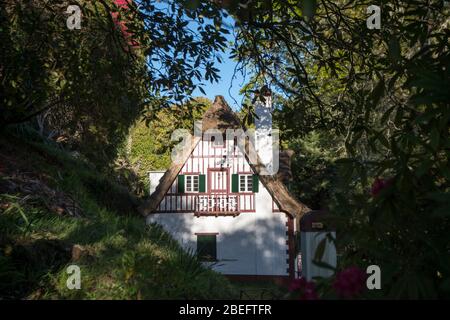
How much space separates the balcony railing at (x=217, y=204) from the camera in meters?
19.7

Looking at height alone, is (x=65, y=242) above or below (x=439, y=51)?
below

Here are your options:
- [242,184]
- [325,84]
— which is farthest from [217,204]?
[325,84]

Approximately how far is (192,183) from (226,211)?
181cm

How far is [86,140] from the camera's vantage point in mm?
13984

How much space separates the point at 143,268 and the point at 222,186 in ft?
51.2

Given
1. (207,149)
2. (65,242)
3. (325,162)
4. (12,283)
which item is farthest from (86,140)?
(325,162)

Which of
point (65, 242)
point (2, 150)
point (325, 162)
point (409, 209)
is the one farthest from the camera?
point (325, 162)

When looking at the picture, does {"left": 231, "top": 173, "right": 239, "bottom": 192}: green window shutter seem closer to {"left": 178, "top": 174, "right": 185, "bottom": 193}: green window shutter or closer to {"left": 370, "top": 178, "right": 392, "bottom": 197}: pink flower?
{"left": 178, "top": 174, "right": 185, "bottom": 193}: green window shutter

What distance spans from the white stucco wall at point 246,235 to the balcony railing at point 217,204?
304 millimetres

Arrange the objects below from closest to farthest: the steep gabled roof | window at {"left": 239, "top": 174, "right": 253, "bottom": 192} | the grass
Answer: the grass
the steep gabled roof
window at {"left": 239, "top": 174, "right": 253, "bottom": 192}

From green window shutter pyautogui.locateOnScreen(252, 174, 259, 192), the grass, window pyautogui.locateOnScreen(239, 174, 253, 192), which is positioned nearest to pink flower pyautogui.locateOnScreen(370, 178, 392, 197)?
the grass

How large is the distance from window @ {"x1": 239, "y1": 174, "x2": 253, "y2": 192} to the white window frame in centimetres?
176

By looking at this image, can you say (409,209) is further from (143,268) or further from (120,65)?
(120,65)

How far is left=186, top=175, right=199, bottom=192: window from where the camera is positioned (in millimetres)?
19719
